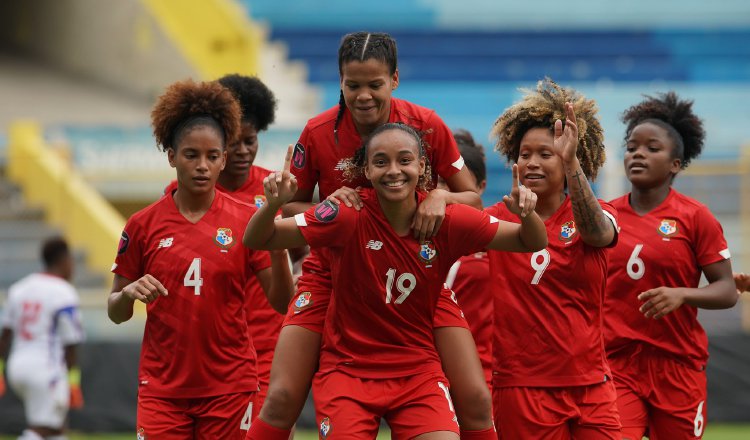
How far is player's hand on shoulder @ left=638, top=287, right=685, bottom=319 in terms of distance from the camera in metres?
5.92

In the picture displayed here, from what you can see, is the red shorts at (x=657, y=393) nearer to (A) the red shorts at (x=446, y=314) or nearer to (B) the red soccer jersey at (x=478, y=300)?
(B) the red soccer jersey at (x=478, y=300)

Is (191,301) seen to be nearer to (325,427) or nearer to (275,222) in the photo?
(275,222)

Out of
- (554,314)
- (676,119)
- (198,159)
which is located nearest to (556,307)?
(554,314)

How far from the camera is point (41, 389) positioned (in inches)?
417

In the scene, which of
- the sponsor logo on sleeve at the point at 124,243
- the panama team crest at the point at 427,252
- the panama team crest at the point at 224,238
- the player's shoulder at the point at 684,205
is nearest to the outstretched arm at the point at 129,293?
the sponsor logo on sleeve at the point at 124,243

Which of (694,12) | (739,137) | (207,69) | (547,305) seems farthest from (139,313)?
(694,12)

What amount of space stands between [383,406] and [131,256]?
4.98 feet

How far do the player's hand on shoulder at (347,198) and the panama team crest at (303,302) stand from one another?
524mm

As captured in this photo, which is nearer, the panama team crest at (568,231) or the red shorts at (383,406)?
the red shorts at (383,406)

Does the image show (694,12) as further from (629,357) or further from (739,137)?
(629,357)

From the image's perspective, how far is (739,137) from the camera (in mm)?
18266

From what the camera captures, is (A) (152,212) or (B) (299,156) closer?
(B) (299,156)

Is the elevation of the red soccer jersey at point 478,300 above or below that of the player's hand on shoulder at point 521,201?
below

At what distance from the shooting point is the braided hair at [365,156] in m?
5.36
